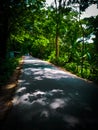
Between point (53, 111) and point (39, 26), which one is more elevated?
point (39, 26)

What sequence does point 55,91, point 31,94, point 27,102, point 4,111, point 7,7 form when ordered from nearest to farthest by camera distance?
1. point 4,111
2. point 27,102
3. point 31,94
4. point 55,91
5. point 7,7

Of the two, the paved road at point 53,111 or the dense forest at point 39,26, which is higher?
the dense forest at point 39,26

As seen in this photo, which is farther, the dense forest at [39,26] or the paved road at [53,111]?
the dense forest at [39,26]

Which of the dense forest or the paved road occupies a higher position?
the dense forest

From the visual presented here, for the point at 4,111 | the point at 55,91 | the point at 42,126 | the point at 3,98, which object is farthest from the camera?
the point at 55,91

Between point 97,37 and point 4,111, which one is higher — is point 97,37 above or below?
above

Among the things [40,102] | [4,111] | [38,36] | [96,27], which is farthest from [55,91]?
[38,36]

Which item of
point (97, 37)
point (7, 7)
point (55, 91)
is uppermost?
point (7, 7)

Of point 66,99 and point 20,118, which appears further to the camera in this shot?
point 66,99

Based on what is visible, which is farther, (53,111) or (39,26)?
(39,26)

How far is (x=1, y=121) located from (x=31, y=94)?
13.1ft

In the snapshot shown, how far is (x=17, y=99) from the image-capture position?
9.77 m

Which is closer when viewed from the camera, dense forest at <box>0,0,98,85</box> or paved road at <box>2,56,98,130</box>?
paved road at <box>2,56,98,130</box>

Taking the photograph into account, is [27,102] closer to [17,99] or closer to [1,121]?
[17,99]
